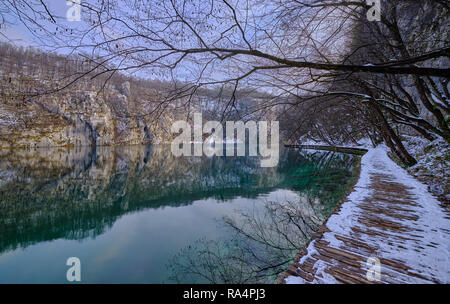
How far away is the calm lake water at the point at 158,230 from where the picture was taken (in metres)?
4.61

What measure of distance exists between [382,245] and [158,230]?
256 inches

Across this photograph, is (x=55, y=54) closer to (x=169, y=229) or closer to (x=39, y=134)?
(x=169, y=229)

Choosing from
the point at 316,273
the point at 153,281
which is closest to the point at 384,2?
the point at 316,273

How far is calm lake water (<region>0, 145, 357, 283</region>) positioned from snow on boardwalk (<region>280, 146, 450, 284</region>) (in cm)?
191

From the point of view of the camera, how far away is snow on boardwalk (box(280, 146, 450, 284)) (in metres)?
2.03

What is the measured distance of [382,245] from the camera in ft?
8.43

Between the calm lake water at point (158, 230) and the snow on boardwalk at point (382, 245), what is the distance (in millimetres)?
1908

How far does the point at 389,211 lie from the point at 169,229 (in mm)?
6364
